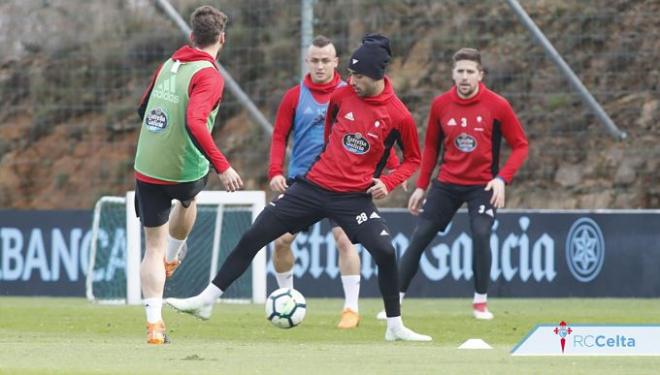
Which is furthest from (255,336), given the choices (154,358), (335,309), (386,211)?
(386,211)

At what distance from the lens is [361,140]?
1037cm

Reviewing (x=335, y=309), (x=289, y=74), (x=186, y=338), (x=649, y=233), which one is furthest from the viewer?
(x=289, y=74)

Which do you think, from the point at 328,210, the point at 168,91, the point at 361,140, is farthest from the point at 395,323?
the point at 168,91

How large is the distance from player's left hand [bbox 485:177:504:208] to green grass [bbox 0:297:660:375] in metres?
1.01

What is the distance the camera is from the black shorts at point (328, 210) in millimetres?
10219

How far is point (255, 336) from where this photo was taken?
36.3ft

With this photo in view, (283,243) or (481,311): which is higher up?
(283,243)

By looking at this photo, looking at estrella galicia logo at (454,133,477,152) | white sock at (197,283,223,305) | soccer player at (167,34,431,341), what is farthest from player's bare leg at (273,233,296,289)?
white sock at (197,283,223,305)

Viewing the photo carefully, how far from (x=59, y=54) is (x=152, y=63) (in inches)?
75.5

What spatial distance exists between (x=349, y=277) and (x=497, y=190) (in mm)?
1597

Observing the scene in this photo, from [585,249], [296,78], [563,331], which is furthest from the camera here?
[296,78]

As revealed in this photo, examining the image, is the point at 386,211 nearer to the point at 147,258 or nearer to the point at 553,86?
the point at 553,86

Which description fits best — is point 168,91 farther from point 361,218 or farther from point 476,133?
point 476,133

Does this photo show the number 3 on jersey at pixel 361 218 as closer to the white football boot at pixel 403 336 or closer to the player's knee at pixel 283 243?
the white football boot at pixel 403 336
